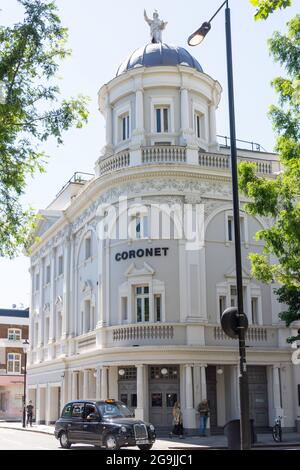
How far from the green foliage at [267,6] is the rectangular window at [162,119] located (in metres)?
24.2

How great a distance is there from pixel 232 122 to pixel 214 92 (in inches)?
906

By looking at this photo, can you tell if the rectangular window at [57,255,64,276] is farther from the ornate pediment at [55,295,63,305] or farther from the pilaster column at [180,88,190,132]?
the pilaster column at [180,88,190,132]

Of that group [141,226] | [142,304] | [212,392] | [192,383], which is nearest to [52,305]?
[142,304]

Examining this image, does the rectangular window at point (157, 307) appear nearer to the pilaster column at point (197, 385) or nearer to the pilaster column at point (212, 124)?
the pilaster column at point (197, 385)

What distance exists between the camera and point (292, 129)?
53.7ft

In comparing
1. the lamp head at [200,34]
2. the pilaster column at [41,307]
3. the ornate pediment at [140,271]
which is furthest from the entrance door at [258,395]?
the lamp head at [200,34]

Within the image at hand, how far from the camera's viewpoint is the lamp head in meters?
13.5

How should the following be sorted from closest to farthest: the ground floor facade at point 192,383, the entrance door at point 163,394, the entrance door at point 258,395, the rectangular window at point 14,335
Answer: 1. the ground floor facade at point 192,383
2. the entrance door at point 163,394
3. the entrance door at point 258,395
4. the rectangular window at point 14,335

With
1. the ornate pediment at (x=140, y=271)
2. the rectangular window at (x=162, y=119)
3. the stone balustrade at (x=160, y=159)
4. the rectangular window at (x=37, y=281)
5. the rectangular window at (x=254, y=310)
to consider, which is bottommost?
the rectangular window at (x=254, y=310)

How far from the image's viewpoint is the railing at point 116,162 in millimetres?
30734

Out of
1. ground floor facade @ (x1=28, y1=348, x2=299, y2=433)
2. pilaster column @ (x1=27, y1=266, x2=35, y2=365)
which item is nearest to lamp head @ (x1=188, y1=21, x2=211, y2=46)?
ground floor facade @ (x1=28, y1=348, x2=299, y2=433)

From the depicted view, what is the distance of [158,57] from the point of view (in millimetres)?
33438
